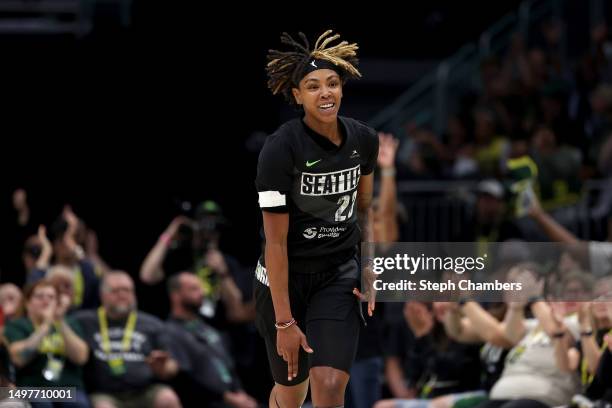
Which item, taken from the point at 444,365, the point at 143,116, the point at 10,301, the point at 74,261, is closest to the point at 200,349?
the point at 74,261

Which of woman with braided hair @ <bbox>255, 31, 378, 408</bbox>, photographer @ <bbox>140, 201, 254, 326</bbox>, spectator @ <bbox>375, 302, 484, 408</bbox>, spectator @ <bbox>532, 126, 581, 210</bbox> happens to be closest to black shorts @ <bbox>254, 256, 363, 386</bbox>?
woman with braided hair @ <bbox>255, 31, 378, 408</bbox>

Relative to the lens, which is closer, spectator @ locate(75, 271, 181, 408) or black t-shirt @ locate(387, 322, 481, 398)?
black t-shirt @ locate(387, 322, 481, 398)

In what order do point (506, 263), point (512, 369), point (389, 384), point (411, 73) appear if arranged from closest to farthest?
1. point (506, 263)
2. point (512, 369)
3. point (389, 384)
4. point (411, 73)

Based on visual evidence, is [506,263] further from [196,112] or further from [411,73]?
[411,73]

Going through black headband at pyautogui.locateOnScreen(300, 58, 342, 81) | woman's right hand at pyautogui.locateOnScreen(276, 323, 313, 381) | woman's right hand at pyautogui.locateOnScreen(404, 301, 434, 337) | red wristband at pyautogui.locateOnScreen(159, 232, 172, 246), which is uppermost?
black headband at pyautogui.locateOnScreen(300, 58, 342, 81)

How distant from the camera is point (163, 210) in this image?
11.5 m

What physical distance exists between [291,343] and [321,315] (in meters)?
0.20

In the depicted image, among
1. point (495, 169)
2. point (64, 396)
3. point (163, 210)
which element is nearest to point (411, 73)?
point (495, 169)

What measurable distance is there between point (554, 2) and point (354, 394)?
282 inches

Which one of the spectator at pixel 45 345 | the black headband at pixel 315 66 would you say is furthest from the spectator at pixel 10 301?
the black headband at pixel 315 66

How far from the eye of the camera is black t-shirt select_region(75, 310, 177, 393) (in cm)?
948

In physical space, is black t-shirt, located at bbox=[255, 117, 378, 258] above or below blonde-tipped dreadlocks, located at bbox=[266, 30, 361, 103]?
below

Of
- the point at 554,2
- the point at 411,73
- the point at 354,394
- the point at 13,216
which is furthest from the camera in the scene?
the point at 411,73

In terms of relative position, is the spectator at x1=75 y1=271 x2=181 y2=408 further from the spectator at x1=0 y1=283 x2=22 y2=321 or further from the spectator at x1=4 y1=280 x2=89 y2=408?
the spectator at x1=0 y1=283 x2=22 y2=321
